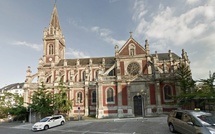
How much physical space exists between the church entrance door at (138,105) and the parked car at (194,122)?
1924cm

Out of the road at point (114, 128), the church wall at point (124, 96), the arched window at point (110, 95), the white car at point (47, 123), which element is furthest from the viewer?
the arched window at point (110, 95)

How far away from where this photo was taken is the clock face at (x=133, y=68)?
114 feet

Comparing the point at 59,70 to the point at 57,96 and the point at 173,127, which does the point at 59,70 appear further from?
the point at 173,127

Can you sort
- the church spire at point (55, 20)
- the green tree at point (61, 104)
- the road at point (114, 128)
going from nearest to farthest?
the road at point (114, 128)
the green tree at point (61, 104)
the church spire at point (55, 20)

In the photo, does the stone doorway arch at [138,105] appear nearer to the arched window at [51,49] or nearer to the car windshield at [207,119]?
the car windshield at [207,119]

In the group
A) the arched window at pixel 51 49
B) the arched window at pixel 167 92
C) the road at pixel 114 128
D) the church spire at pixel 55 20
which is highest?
the church spire at pixel 55 20

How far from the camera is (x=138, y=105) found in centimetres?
3198

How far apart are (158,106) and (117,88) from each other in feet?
26.0

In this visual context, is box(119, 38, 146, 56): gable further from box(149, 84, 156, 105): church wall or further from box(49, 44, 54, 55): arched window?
box(49, 44, 54, 55): arched window

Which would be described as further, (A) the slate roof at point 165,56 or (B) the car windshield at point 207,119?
(A) the slate roof at point 165,56

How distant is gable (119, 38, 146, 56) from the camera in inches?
1398

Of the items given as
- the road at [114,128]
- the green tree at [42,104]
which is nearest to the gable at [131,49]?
the road at [114,128]

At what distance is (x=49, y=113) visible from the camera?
32156mm

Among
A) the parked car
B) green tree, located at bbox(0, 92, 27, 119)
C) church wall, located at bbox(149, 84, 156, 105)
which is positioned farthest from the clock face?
the parked car
